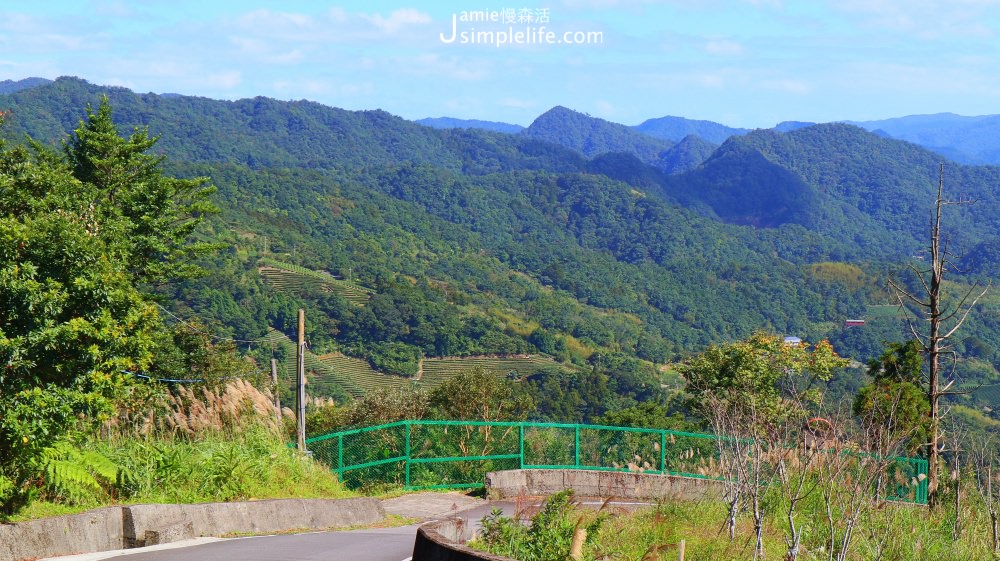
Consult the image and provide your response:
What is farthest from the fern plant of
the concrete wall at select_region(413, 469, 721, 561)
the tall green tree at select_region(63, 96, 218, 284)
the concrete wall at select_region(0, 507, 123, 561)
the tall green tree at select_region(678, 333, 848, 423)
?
the tall green tree at select_region(678, 333, 848, 423)

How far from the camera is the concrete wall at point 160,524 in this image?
846cm

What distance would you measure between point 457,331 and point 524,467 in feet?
377

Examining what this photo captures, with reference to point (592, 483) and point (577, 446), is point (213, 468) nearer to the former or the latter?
point (592, 483)

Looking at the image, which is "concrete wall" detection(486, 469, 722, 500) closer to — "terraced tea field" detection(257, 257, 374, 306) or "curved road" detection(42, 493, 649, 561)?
"curved road" detection(42, 493, 649, 561)

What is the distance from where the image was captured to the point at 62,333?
28.7 ft

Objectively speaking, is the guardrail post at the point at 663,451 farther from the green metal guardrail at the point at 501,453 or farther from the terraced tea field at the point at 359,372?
the terraced tea field at the point at 359,372

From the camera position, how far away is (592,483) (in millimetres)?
16188

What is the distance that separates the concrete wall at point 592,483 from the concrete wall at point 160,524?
10.1 ft

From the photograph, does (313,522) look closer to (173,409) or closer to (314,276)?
(173,409)

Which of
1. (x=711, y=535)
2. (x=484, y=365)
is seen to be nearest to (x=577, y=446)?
(x=711, y=535)

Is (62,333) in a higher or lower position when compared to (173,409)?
higher

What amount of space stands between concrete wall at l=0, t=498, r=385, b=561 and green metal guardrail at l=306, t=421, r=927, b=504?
2.35m

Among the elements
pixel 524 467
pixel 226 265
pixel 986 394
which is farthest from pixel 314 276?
pixel 524 467

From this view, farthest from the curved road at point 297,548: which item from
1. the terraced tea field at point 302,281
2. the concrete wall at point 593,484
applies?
the terraced tea field at point 302,281
